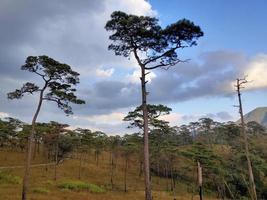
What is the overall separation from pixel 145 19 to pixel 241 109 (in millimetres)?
11416

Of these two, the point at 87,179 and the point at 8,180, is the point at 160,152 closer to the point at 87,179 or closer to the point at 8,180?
the point at 87,179

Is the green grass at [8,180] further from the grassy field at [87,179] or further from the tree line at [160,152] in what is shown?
the tree line at [160,152]

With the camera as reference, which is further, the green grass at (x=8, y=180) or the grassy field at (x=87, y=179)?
the grassy field at (x=87, y=179)

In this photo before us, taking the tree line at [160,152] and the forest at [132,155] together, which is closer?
the forest at [132,155]

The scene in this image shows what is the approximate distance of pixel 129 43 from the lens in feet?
72.9

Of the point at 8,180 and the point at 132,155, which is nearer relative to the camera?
the point at 8,180

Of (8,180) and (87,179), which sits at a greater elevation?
(8,180)

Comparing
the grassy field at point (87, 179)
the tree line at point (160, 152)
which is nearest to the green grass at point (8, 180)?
the grassy field at point (87, 179)

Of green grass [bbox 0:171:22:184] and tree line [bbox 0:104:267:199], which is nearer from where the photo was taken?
green grass [bbox 0:171:22:184]

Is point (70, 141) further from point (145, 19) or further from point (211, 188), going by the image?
point (145, 19)

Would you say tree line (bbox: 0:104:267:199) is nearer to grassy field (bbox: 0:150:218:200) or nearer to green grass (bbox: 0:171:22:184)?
grassy field (bbox: 0:150:218:200)

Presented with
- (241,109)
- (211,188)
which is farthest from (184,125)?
(241,109)

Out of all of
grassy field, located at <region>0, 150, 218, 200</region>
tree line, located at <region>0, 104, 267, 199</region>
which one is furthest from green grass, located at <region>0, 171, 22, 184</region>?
tree line, located at <region>0, 104, 267, 199</region>

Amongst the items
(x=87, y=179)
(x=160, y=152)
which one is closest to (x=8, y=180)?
(x=87, y=179)
